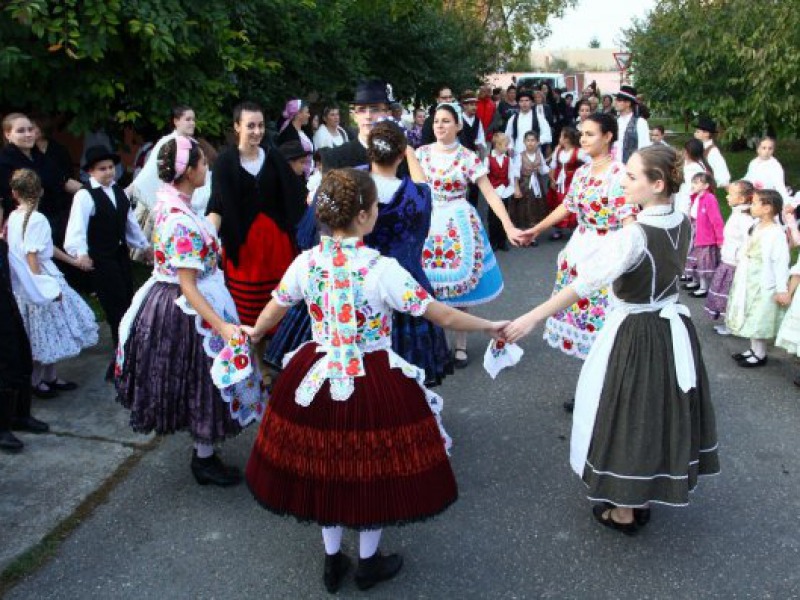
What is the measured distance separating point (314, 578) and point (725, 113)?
1245 centimetres

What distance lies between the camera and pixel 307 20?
10.7m

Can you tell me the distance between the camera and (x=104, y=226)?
5.47 metres

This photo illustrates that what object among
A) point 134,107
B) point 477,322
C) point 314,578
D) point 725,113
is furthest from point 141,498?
point 725,113

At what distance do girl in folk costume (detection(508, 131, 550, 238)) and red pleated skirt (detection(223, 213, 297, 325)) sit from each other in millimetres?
6302

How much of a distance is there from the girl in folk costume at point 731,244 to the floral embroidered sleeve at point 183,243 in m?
4.76

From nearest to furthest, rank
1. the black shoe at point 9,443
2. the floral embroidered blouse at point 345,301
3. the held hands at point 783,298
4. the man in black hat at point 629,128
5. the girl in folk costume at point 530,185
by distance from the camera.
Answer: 1. the floral embroidered blouse at point 345,301
2. the black shoe at point 9,443
3. the held hands at point 783,298
4. the man in black hat at point 629,128
5. the girl in folk costume at point 530,185

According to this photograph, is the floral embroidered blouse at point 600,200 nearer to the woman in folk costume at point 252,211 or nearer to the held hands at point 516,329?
the held hands at point 516,329

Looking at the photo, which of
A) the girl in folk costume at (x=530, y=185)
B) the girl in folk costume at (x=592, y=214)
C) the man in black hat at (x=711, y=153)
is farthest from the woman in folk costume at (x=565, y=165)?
the girl in folk costume at (x=592, y=214)

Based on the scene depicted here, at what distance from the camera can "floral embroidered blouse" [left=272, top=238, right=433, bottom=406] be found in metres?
3.00

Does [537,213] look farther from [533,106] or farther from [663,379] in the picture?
[663,379]

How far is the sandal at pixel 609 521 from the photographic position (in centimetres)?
376

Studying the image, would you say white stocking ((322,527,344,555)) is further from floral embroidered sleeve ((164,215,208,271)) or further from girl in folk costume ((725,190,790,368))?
girl in folk costume ((725,190,790,368))

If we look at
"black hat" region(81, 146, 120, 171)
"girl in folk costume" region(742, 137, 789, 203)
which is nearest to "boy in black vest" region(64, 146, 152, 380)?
"black hat" region(81, 146, 120, 171)

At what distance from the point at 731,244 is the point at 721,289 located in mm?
408
